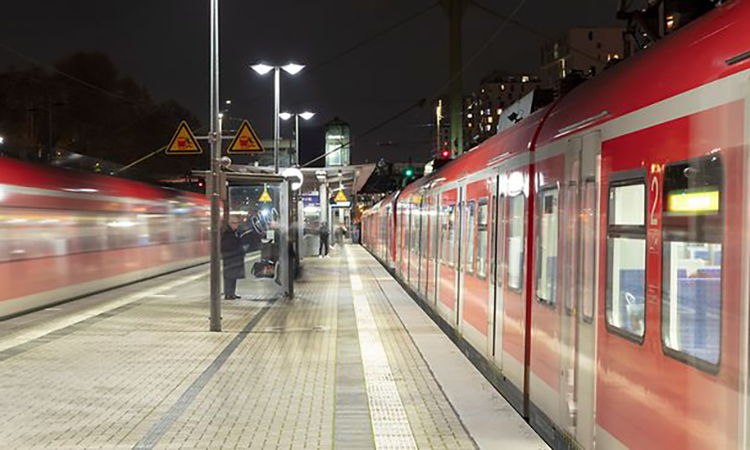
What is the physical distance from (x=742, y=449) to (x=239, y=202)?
18.3 meters

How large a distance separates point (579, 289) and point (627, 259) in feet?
2.75

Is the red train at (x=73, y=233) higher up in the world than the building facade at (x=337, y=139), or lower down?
lower down

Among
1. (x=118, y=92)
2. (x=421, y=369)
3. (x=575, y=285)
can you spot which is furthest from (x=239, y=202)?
(x=118, y=92)

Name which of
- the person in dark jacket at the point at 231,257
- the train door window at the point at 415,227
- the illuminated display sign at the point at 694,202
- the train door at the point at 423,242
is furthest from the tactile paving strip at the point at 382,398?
the person in dark jacket at the point at 231,257

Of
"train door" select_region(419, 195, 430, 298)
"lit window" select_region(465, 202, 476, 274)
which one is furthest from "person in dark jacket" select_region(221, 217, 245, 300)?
"lit window" select_region(465, 202, 476, 274)

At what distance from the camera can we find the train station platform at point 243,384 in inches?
249

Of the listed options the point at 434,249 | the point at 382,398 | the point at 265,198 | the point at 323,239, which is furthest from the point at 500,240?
the point at 323,239

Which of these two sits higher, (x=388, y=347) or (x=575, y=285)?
(x=575, y=285)

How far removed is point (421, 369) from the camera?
921cm

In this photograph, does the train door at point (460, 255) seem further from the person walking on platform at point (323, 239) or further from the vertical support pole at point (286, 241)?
the person walking on platform at point (323, 239)

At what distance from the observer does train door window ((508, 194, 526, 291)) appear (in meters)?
6.65

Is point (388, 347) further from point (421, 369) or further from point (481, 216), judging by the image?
point (481, 216)

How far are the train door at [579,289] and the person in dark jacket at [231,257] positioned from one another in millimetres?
11515

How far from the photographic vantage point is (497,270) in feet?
25.0
